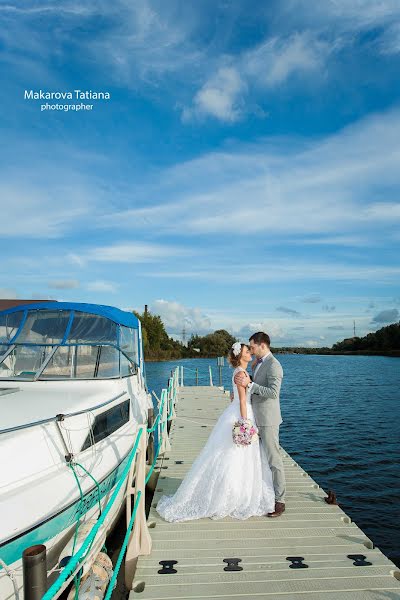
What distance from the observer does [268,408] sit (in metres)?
5.71

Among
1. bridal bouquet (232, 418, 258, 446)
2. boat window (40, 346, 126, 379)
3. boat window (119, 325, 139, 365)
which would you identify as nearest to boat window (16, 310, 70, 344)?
boat window (40, 346, 126, 379)

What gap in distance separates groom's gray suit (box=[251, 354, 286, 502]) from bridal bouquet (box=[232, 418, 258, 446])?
18 cm

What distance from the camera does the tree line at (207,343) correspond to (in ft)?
271

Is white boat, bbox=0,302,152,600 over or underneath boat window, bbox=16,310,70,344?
underneath

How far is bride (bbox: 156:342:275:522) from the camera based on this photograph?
221 inches

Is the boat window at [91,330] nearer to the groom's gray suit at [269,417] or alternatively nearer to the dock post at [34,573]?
the groom's gray suit at [269,417]

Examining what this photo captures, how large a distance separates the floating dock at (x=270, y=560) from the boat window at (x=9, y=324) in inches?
151

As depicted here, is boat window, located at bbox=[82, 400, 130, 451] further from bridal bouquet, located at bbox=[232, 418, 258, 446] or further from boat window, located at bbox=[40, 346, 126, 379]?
bridal bouquet, located at bbox=[232, 418, 258, 446]

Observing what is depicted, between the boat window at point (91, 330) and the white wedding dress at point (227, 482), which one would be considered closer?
the white wedding dress at point (227, 482)

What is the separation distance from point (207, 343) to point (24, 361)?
103618 millimetres

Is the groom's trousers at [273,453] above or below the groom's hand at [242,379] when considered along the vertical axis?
below

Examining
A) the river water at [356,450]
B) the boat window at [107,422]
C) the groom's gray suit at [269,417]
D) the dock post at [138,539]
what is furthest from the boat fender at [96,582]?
the river water at [356,450]

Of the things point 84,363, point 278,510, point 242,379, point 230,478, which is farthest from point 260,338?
point 84,363

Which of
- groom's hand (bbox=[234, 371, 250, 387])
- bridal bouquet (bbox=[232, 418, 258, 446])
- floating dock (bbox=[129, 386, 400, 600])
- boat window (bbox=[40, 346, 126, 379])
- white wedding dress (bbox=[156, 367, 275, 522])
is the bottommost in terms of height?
floating dock (bbox=[129, 386, 400, 600])
